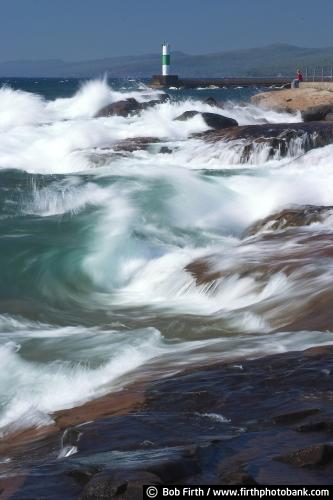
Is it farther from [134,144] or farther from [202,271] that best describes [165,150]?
[202,271]

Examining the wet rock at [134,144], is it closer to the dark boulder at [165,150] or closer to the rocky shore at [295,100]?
the dark boulder at [165,150]

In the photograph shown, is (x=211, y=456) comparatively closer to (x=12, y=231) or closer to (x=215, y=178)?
(x=12, y=231)

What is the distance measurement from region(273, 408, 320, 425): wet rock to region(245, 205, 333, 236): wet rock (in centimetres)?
692

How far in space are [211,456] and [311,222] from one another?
7.64 metres

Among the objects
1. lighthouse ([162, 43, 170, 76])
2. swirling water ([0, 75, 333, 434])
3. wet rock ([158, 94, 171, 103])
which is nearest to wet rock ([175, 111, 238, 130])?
swirling water ([0, 75, 333, 434])

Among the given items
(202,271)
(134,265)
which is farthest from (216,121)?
(202,271)

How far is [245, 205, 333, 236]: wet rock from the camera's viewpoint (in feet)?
37.2

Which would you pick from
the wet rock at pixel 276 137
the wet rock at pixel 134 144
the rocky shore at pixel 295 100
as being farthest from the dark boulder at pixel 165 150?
the rocky shore at pixel 295 100

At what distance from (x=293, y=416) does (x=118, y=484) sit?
1334 millimetres

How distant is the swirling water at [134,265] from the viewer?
262 inches

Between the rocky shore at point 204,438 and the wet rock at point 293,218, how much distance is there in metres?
5.66

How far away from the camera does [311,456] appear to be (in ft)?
12.4

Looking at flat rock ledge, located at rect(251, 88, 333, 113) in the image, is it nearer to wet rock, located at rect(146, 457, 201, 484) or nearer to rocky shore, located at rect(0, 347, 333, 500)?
rocky shore, located at rect(0, 347, 333, 500)

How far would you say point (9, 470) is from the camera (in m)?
4.27
